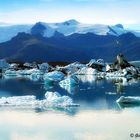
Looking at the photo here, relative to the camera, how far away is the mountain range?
2537 inches

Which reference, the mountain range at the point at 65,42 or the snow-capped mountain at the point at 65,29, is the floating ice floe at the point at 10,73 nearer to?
the mountain range at the point at 65,42

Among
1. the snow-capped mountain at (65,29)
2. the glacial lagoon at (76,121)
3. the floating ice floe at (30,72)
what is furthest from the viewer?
the snow-capped mountain at (65,29)

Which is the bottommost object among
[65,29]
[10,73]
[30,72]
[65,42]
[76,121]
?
[10,73]

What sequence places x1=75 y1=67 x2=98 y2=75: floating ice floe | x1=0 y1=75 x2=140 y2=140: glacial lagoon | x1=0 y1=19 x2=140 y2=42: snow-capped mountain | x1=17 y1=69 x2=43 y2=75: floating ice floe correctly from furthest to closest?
1. x1=0 y1=19 x2=140 y2=42: snow-capped mountain
2. x1=75 y1=67 x2=98 y2=75: floating ice floe
3. x1=17 y1=69 x2=43 y2=75: floating ice floe
4. x1=0 y1=75 x2=140 y2=140: glacial lagoon

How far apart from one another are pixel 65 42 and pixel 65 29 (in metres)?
1.78

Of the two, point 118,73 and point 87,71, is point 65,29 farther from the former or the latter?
point 118,73

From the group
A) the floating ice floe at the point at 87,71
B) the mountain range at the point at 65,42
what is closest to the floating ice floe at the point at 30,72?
the floating ice floe at the point at 87,71

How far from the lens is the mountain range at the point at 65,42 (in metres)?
64.4

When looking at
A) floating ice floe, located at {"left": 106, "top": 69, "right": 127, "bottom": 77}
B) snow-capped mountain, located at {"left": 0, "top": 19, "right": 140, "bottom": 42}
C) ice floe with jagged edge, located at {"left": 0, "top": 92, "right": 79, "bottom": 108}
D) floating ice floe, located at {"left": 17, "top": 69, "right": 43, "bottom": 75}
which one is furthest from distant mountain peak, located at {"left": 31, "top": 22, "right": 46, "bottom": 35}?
ice floe with jagged edge, located at {"left": 0, "top": 92, "right": 79, "bottom": 108}

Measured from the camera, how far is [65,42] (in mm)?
70875

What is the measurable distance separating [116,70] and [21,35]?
2893 centimetres

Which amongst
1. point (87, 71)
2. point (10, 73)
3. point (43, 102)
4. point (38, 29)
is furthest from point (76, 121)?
point (38, 29)

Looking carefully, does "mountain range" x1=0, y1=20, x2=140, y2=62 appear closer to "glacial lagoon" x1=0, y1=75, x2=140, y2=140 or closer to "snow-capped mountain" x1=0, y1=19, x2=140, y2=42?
"snow-capped mountain" x1=0, y1=19, x2=140, y2=42

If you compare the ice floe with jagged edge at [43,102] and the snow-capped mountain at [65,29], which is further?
the snow-capped mountain at [65,29]
